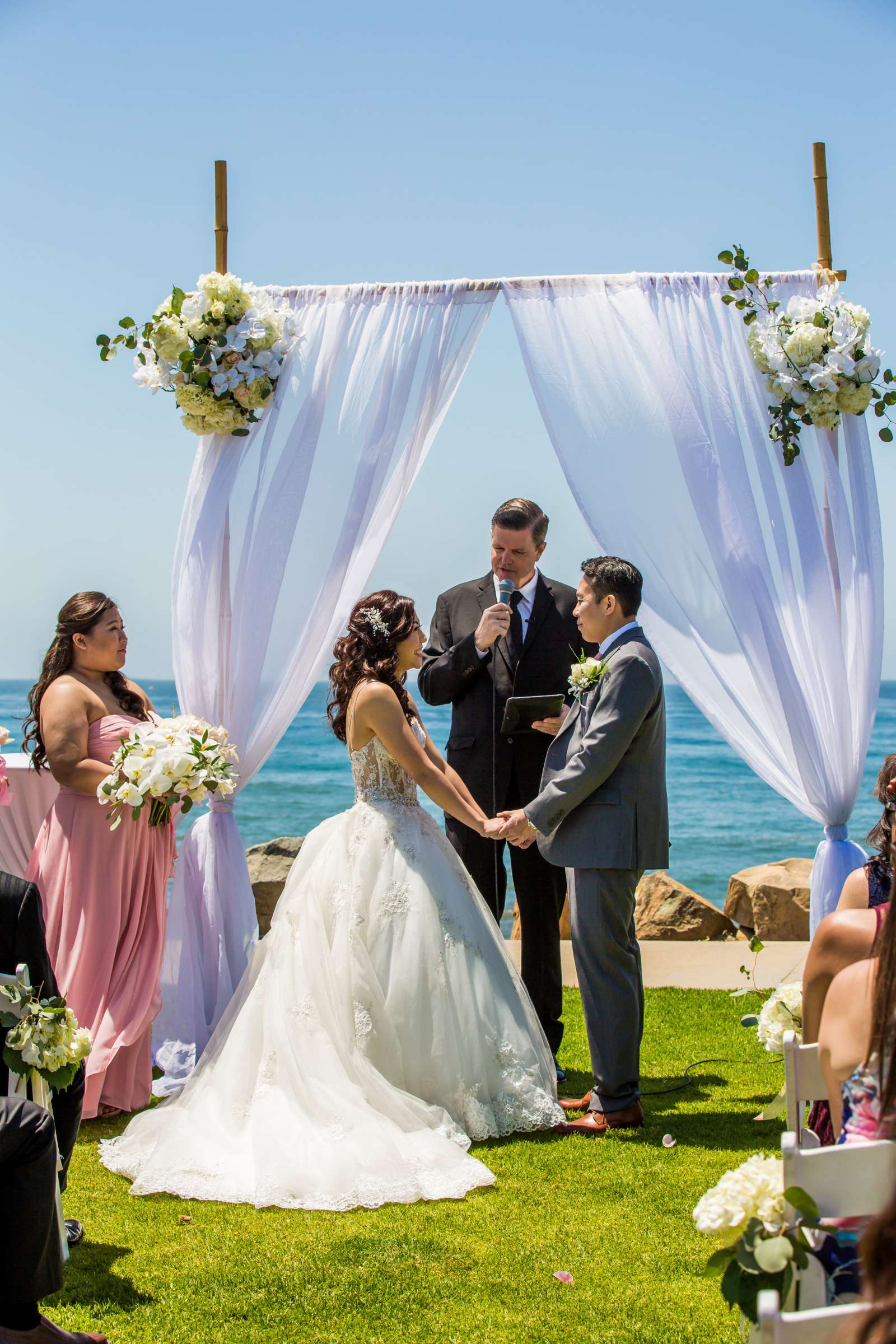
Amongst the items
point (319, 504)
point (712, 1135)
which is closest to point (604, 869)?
point (712, 1135)

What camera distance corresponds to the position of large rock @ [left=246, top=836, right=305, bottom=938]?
8.27 m

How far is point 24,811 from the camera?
526 cm

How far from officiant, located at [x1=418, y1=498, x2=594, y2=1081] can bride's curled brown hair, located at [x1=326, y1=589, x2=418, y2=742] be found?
0.40 metres

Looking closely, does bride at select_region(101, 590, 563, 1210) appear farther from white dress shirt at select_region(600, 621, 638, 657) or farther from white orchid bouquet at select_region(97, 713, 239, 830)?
white dress shirt at select_region(600, 621, 638, 657)

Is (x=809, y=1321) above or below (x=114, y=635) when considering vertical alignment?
below

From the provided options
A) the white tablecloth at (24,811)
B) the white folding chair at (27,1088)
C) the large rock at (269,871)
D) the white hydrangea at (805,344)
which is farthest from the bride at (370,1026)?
the large rock at (269,871)

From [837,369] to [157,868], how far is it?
299cm

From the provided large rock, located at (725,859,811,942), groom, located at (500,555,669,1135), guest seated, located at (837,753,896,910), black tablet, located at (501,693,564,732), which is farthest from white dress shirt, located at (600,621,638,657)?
large rock, located at (725,859,811,942)

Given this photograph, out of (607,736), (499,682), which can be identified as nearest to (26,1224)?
(607,736)

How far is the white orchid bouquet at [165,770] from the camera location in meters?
4.06

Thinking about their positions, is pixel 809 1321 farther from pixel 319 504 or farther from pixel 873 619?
pixel 319 504

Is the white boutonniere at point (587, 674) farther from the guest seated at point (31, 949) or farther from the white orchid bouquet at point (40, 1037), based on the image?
the white orchid bouquet at point (40, 1037)

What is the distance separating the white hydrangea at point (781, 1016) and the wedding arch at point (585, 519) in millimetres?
1525

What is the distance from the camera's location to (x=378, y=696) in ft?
13.6
